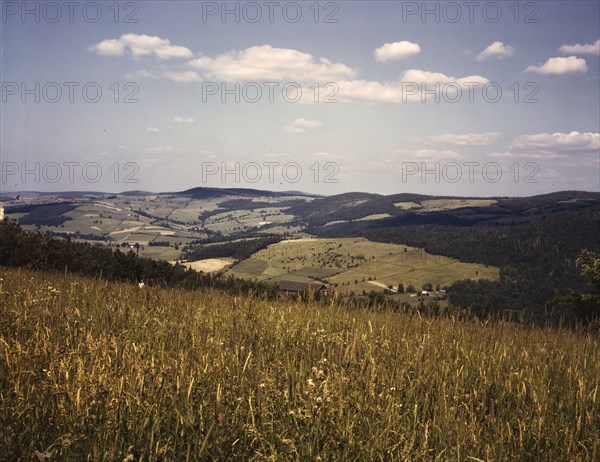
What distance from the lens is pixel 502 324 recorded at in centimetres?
748

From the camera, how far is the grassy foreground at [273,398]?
9.09 feet

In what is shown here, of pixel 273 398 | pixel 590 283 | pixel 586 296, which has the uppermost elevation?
pixel 273 398

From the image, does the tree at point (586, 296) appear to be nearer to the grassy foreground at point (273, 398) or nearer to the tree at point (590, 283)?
the tree at point (590, 283)

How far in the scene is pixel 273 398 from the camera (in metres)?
3.33

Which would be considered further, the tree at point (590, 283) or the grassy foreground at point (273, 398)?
the tree at point (590, 283)

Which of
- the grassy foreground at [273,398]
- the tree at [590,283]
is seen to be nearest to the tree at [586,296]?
the tree at [590,283]

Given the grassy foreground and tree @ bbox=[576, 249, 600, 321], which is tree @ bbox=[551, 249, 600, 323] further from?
the grassy foreground

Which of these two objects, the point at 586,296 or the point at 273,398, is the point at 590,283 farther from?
the point at 273,398

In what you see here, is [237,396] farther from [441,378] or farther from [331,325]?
[331,325]

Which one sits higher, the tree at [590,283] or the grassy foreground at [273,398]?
the grassy foreground at [273,398]

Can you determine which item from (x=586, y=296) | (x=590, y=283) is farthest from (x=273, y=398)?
(x=590, y=283)

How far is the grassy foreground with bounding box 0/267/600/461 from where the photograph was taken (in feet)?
9.09

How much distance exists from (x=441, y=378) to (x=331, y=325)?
230cm

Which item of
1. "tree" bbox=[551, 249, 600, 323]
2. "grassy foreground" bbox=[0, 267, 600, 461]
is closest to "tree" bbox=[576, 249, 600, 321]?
"tree" bbox=[551, 249, 600, 323]
